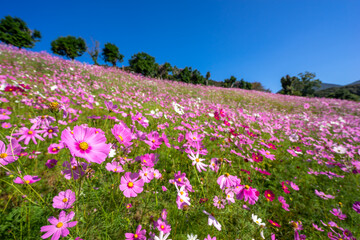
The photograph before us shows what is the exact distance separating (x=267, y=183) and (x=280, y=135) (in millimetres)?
2452

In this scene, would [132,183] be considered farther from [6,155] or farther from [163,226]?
[6,155]

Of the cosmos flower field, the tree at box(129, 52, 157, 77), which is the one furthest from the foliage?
the cosmos flower field

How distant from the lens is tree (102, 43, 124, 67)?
1276 inches

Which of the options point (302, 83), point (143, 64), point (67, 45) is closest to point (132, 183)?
point (143, 64)

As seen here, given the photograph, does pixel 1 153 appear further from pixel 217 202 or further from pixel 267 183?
pixel 267 183

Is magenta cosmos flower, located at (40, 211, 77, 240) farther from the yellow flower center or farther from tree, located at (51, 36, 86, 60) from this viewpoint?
tree, located at (51, 36, 86, 60)

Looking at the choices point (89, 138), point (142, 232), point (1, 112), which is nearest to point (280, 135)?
point (142, 232)

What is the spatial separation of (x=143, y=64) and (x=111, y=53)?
892 cm

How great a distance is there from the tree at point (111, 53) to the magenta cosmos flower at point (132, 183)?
37941 millimetres

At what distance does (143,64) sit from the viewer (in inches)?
1217

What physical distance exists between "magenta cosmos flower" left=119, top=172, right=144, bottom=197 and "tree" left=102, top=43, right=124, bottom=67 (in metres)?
37.9

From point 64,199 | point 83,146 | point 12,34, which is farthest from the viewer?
point 12,34

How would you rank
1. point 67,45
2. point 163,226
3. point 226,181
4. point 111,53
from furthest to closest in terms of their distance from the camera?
point 111,53 → point 67,45 → point 226,181 → point 163,226

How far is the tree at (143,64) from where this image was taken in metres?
30.7
